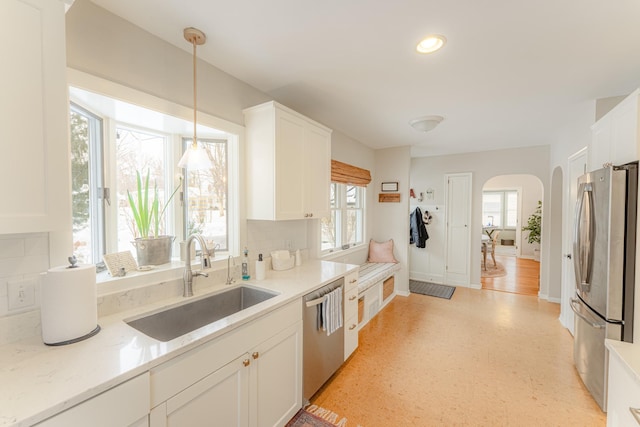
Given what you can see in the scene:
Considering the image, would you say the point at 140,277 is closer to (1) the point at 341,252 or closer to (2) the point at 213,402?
(2) the point at 213,402

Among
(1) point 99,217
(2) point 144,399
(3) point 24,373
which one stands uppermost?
(1) point 99,217

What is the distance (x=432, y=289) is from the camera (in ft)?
15.2

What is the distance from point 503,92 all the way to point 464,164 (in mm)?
2709

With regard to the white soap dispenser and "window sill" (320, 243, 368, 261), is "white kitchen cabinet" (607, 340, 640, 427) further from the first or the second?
"window sill" (320, 243, 368, 261)

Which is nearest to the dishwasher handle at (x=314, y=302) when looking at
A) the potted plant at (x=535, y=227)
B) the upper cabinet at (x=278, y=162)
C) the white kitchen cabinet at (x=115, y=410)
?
the upper cabinet at (x=278, y=162)

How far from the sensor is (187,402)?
43.5 inches

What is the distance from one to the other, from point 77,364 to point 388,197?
4.08 m

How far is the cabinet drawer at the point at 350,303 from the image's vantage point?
92.7 inches

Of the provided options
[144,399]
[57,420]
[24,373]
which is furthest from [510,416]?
[24,373]

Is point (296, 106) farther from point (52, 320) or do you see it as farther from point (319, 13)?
point (52, 320)

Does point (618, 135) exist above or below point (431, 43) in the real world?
below

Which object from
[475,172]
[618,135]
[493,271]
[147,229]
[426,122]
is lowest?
[493,271]

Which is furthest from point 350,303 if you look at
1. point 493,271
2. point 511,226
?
point 511,226

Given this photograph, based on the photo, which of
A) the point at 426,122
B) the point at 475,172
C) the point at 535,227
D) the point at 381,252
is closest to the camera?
the point at 426,122
